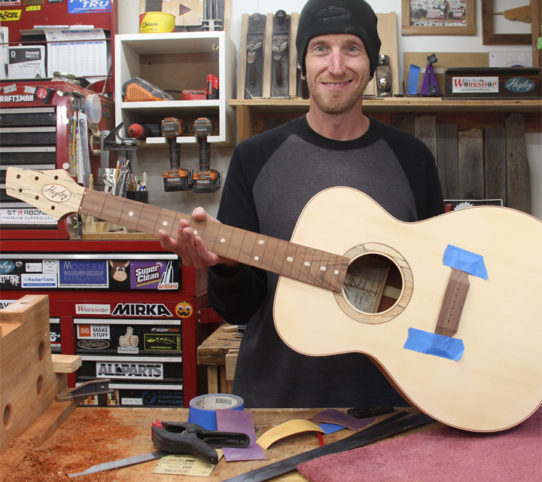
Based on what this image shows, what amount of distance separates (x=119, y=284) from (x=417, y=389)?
1.69 metres

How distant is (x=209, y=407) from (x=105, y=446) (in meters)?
0.20

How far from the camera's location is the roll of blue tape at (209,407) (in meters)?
0.98

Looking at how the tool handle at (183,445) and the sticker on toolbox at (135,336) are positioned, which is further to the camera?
the sticker on toolbox at (135,336)

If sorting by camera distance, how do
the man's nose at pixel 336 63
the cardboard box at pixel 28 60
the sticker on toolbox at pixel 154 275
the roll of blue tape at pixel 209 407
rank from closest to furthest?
1. the roll of blue tape at pixel 209 407
2. the man's nose at pixel 336 63
3. the sticker on toolbox at pixel 154 275
4. the cardboard box at pixel 28 60

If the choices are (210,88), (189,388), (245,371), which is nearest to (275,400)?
(245,371)

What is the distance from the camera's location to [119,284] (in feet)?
7.87

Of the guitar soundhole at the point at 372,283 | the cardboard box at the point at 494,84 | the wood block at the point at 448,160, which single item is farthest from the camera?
the wood block at the point at 448,160

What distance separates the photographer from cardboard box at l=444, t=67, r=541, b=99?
262 centimetres

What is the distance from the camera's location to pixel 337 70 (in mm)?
1291

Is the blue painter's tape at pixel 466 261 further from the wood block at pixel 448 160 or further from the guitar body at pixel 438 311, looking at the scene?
the wood block at pixel 448 160

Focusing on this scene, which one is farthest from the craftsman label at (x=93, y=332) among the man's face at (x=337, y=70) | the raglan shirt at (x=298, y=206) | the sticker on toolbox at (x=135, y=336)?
the man's face at (x=337, y=70)

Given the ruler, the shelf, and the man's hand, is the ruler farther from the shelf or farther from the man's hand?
the shelf

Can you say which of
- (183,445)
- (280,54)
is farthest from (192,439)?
(280,54)

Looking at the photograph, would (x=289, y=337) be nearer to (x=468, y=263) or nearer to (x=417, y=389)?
(x=417, y=389)
